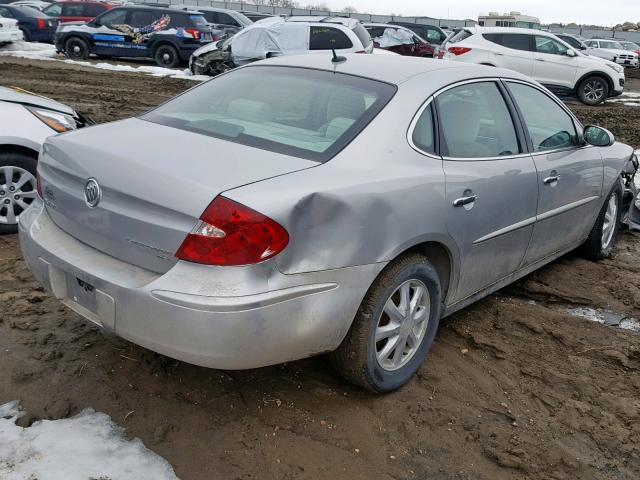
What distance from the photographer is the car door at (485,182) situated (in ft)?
10.9

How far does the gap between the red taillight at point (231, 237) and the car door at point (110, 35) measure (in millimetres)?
18319

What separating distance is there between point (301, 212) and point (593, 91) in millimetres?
16688

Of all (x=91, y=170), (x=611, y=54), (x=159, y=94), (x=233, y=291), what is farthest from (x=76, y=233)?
(x=611, y=54)

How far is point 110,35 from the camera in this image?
19.1 metres

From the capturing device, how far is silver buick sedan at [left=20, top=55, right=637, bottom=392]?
2500 mm

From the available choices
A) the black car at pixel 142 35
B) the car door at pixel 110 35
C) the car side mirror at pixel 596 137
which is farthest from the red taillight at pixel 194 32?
the car side mirror at pixel 596 137

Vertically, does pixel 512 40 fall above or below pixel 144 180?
above

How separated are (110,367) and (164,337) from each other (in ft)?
3.07

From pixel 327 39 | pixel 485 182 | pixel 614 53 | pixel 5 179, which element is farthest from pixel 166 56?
pixel 614 53

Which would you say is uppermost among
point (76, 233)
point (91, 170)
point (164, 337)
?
point (91, 170)

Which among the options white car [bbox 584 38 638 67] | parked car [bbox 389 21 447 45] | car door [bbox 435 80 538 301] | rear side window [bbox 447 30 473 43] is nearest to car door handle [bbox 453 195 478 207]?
car door [bbox 435 80 538 301]

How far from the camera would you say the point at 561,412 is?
10.5ft

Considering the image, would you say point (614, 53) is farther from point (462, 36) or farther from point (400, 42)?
point (462, 36)

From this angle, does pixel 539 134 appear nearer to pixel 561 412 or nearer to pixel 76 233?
pixel 561 412
